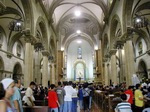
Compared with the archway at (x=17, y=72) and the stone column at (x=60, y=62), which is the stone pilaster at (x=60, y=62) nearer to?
the stone column at (x=60, y=62)

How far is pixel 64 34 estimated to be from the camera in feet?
107

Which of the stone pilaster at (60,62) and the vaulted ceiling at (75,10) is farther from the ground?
the vaulted ceiling at (75,10)

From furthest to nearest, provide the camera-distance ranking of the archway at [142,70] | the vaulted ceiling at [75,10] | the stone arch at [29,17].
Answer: the archway at [142,70], the vaulted ceiling at [75,10], the stone arch at [29,17]

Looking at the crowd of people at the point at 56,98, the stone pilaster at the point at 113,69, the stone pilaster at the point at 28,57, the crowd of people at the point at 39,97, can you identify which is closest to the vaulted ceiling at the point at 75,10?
the stone pilaster at the point at 113,69

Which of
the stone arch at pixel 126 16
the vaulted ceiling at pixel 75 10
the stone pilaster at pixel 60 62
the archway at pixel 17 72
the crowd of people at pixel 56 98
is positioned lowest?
the crowd of people at pixel 56 98

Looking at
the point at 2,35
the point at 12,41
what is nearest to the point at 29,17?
the point at 2,35

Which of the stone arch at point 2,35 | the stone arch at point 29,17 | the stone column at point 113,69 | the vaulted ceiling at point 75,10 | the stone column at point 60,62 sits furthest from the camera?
the stone column at point 60,62

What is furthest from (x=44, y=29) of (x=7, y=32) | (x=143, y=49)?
(x=143, y=49)

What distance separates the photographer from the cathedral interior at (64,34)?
11.6 m

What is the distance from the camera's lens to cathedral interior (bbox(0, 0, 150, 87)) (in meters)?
11.6

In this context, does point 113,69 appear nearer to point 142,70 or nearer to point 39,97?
point 142,70

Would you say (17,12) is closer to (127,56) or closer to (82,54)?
(127,56)

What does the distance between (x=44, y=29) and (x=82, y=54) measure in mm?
27350

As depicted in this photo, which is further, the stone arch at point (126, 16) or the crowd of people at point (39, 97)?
the stone arch at point (126, 16)
